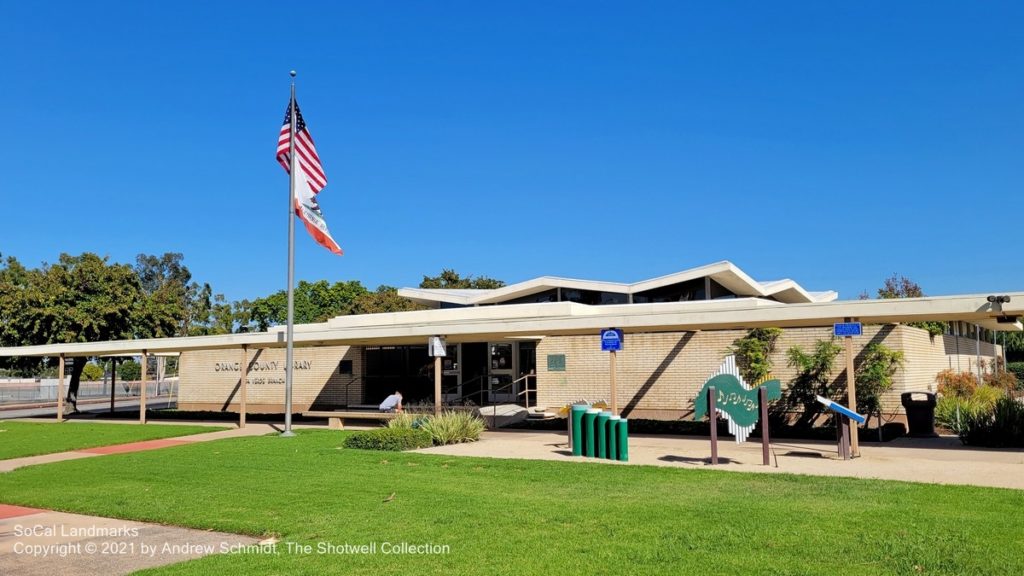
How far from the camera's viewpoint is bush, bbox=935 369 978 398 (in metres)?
21.9

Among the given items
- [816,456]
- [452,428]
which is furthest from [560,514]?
[452,428]

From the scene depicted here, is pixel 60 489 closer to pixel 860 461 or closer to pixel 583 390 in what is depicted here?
pixel 860 461

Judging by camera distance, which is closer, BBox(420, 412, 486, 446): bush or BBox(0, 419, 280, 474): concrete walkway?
BBox(0, 419, 280, 474): concrete walkway

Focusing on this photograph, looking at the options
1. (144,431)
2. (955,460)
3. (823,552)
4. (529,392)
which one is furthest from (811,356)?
(144,431)

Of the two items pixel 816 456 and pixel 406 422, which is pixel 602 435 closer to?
pixel 816 456

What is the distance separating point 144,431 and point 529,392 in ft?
40.1

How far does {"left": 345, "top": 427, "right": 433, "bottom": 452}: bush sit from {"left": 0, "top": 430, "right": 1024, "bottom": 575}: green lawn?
2.19 meters

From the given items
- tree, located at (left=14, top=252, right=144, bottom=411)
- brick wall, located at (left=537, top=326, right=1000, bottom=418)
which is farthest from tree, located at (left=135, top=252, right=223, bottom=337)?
brick wall, located at (left=537, top=326, right=1000, bottom=418)

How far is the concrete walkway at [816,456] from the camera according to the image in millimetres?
11484

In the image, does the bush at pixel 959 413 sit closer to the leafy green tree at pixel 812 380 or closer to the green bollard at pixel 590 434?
the leafy green tree at pixel 812 380

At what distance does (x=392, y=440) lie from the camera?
16391mm

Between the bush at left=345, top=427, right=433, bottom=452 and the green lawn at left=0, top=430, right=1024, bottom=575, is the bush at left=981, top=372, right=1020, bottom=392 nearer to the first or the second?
the green lawn at left=0, top=430, right=1024, bottom=575

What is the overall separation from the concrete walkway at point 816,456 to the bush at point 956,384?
5710 mm

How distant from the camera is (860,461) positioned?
1325cm
